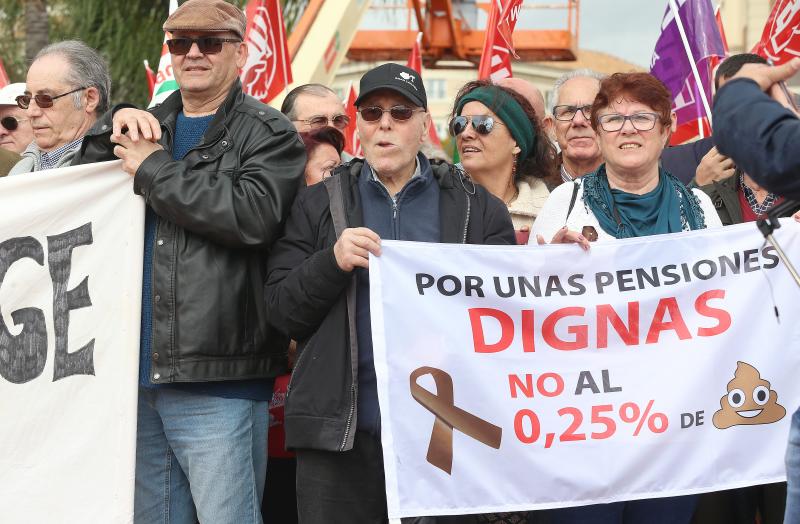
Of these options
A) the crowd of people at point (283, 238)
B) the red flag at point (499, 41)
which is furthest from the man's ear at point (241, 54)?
the red flag at point (499, 41)

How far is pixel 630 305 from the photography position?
436 centimetres

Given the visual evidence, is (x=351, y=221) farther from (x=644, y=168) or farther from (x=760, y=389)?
(x=760, y=389)

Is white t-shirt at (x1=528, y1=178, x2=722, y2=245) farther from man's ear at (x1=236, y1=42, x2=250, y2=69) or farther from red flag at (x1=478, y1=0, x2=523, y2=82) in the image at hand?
red flag at (x1=478, y1=0, x2=523, y2=82)

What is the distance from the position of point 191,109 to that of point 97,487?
1423mm

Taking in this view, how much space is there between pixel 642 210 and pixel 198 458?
6.06 feet

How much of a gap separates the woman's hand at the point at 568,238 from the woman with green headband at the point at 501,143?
913mm

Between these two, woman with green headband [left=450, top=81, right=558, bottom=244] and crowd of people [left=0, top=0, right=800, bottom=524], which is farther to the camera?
woman with green headband [left=450, top=81, right=558, bottom=244]

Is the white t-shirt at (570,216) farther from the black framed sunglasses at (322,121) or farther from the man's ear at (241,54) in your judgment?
the black framed sunglasses at (322,121)

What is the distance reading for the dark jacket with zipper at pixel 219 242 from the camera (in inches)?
165

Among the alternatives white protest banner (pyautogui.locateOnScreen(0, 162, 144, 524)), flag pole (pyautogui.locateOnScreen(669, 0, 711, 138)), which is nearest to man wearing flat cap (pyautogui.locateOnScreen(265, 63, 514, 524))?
white protest banner (pyautogui.locateOnScreen(0, 162, 144, 524))

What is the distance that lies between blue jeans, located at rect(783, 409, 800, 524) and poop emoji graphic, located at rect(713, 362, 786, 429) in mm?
1059

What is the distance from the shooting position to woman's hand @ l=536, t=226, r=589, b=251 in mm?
4340

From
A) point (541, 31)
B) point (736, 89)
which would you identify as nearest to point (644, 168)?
point (736, 89)

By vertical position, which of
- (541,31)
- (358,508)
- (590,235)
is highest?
(541,31)
